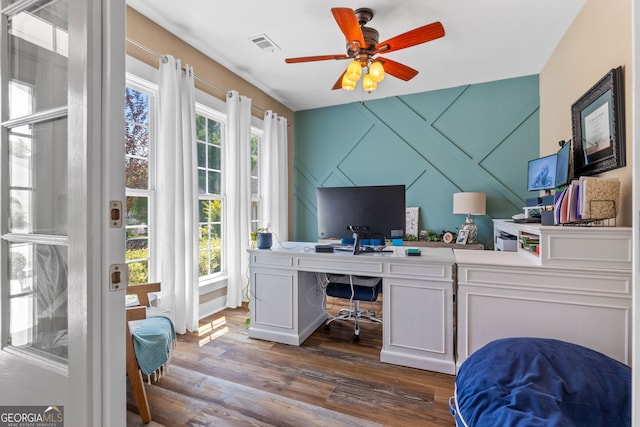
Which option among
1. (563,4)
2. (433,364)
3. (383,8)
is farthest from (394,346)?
(563,4)

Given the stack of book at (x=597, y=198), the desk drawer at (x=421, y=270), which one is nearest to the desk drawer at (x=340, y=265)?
the desk drawer at (x=421, y=270)

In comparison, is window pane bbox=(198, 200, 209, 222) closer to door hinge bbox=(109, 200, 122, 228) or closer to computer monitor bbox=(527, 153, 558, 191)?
door hinge bbox=(109, 200, 122, 228)

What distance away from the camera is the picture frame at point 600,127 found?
6.35 ft

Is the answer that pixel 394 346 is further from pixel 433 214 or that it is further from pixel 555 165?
pixel 433 214

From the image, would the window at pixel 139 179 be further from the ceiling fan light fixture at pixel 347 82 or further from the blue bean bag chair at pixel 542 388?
the blue bean bag chair at pixel 542 388

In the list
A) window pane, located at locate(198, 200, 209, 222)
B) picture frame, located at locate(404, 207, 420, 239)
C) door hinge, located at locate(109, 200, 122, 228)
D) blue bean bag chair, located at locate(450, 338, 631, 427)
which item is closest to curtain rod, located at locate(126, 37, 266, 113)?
window pane, located at locate(198, 200, 209, 222)

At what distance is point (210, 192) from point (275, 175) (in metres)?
1.24

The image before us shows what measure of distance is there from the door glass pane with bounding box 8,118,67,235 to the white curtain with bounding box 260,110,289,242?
3.43 metres

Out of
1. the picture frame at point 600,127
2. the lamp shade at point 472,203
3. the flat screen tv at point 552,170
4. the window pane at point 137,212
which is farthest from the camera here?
the lamp shade at point 472,203

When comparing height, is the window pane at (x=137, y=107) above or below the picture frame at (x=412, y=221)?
above

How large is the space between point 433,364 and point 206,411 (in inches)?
62.3

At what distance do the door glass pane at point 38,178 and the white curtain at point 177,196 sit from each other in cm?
184

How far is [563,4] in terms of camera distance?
2.53m

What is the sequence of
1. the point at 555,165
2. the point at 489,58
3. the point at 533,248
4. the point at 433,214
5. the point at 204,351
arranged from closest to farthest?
the point at 533,248
the point at 204,351
the point at 555,165
the point at 489,58
the point at 433,214
